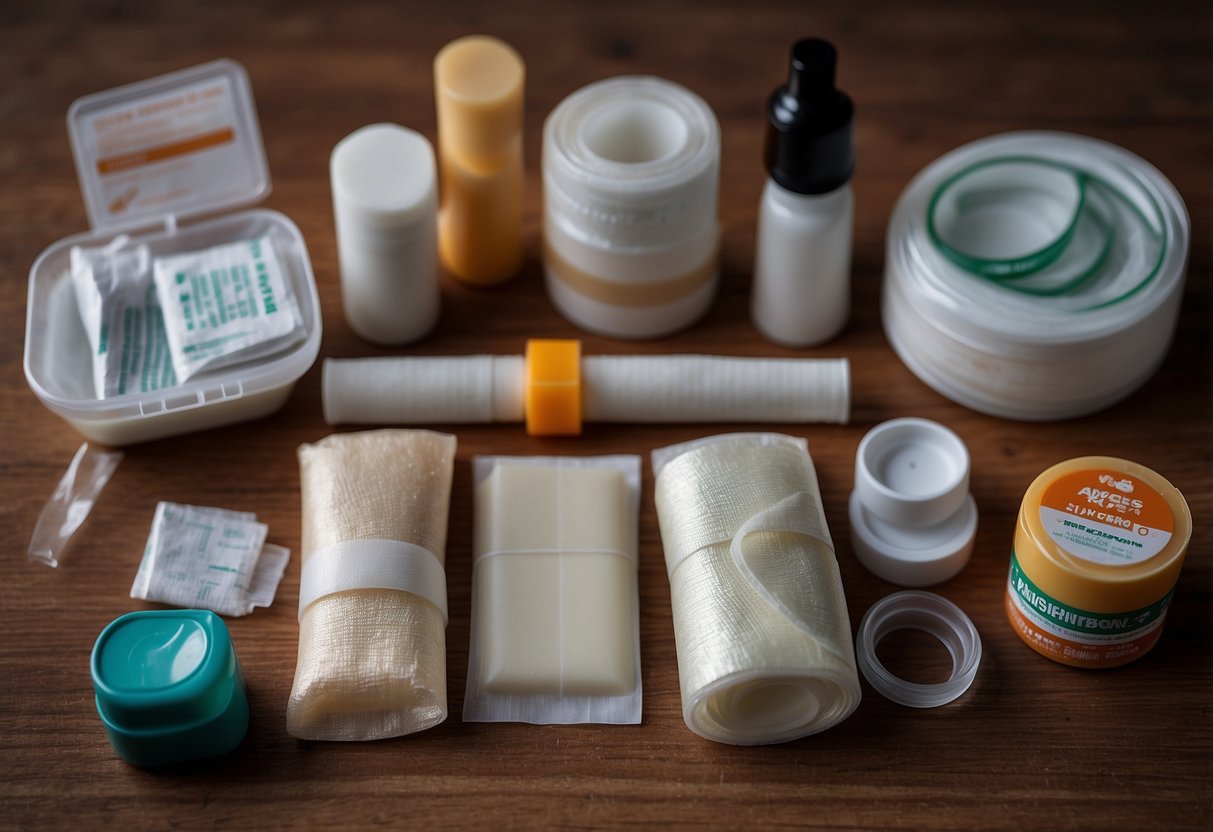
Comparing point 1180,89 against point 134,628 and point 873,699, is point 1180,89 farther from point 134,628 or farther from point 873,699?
point 134,628

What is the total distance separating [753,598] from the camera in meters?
0.91

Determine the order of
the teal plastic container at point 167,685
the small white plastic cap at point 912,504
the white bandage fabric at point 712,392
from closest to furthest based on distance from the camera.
→ the teal plastic container at point 167,685 < the small white plastic cap at point 912,504 < the white bandage fabric at point 712,392

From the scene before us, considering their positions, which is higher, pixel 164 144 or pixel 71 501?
pixel 164 144

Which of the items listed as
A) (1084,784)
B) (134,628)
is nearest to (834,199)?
(1084,784)

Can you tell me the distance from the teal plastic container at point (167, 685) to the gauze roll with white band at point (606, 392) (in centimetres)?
25

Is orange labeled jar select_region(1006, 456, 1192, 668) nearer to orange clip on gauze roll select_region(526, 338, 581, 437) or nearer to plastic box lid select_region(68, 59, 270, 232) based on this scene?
orange clip on gauze roll select_region(526, 338, 581, 437)

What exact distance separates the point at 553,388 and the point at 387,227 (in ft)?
0.57

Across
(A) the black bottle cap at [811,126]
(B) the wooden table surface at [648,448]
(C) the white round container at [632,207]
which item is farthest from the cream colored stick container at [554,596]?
(A) the black bottle cap at [811,126]

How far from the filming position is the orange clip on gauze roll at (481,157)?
1086 mm

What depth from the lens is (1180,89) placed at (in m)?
1.31

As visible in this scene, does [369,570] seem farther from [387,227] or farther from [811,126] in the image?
[811,126]

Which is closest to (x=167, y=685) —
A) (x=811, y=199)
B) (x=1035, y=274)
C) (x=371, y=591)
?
(x=371, y=591)

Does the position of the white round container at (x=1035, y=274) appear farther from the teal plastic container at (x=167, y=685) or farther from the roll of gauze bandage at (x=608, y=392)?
the teal plastic container at (x=167, y=685)

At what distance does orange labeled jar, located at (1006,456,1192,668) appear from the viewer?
89 centimetres
